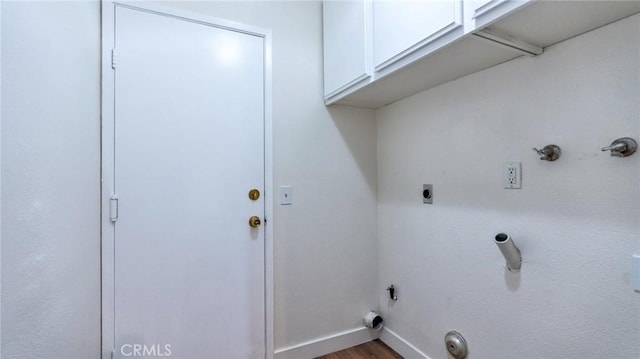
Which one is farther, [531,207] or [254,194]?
[254,194]

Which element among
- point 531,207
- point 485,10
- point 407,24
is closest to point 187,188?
point 407,24

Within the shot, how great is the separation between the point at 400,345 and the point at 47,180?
76.8 inches

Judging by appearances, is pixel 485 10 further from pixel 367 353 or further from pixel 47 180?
pixel 367 353

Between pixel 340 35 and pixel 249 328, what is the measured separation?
1.76 meters

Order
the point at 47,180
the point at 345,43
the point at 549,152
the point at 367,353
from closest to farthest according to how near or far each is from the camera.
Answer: the point at 47,180, the point at 549,152, the point at 345,43, the point at 367,353

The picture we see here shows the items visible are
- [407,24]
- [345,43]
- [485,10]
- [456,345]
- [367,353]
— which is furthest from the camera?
[367,353]

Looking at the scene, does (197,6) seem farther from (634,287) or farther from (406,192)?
(634,287)

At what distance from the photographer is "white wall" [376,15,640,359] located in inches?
36.4

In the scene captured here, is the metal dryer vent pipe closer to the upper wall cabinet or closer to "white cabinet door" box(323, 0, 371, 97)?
the upper wall cabinet

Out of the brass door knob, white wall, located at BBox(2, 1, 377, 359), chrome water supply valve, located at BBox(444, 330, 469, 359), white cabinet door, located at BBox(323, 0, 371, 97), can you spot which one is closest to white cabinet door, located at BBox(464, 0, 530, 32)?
white cabinet door, located at BBox(323, 0, 371, 97)

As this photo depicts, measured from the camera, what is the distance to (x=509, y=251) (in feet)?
3.77

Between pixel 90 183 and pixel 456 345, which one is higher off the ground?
pixel 90 183

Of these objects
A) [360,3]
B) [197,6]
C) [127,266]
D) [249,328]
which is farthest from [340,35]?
[249,328]

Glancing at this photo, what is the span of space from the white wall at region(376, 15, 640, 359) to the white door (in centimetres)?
97
